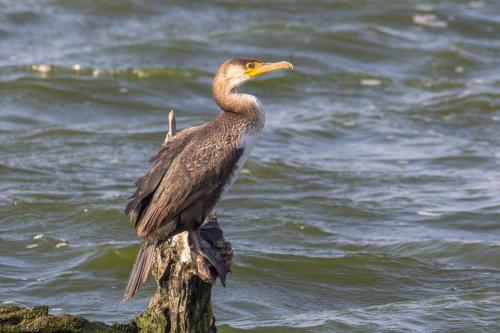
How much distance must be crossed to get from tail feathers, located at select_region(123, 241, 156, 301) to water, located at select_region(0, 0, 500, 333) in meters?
1.98

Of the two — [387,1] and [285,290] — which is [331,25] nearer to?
[387,1]

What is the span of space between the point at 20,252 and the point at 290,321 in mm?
2858

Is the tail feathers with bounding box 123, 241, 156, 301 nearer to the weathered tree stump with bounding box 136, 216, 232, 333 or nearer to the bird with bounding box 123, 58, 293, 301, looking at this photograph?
the bird with bounding box 123, 58, 293, 301

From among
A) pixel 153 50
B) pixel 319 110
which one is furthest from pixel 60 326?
pixel 153 50

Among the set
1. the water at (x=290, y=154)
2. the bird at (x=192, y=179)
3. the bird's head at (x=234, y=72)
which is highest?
the bird's head at (x=234, y=72)

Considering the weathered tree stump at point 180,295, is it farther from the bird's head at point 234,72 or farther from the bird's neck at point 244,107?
the bird's head at point 234,72

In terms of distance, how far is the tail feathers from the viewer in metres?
6.07

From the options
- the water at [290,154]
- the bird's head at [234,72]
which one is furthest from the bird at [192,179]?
the water at [290,154]

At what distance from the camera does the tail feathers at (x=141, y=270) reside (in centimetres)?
607

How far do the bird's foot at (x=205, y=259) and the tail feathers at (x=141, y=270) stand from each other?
10.1 inches

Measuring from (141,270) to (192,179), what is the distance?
26.3 inches

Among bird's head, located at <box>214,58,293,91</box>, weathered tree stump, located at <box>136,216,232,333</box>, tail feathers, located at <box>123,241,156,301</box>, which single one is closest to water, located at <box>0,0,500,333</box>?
weathered tree stump, located at <box>136,216,232,333</box>

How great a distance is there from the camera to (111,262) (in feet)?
30.9

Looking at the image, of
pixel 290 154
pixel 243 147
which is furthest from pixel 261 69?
pixel 290 154
